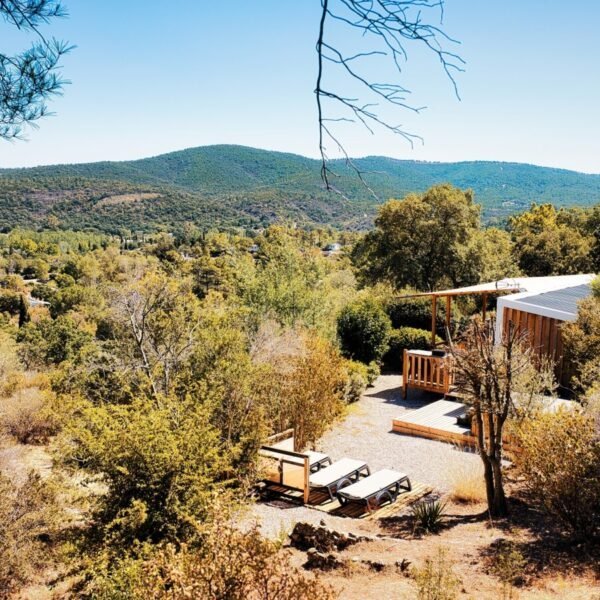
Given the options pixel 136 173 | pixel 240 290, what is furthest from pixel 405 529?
pixel 136 173

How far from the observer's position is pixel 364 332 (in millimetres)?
16641

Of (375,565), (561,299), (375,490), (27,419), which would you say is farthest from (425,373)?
(27,419)

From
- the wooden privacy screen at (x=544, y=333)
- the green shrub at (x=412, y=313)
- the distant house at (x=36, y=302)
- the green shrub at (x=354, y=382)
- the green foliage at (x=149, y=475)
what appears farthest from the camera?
the distant house at (x=36, y=302)

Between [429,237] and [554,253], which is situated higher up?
[429,237]

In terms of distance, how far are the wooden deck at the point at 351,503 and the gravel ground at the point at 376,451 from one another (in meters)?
0.21

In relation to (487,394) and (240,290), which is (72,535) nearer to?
(487,394)

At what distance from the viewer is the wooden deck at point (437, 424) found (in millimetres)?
11414

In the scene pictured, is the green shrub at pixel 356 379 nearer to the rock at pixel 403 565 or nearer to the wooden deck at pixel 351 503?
the wooden deck at pixel 351 503

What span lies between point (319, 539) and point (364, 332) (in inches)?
395

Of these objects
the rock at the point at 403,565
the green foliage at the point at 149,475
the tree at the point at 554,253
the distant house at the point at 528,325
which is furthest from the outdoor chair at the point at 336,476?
the tree at the point at 554,253

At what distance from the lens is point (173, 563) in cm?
412

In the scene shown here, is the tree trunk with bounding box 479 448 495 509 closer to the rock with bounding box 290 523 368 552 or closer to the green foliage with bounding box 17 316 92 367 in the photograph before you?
the rock with bounding box 290 523 368 552

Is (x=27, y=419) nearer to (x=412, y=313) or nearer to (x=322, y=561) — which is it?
(x=322, y=561)

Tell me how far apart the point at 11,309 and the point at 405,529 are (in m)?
46.9
